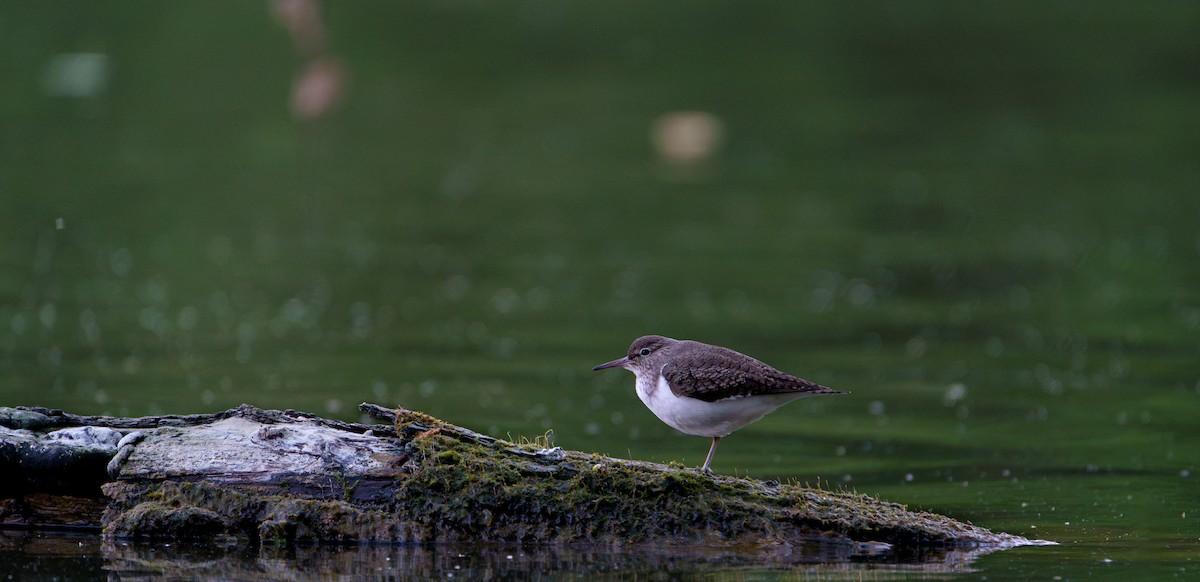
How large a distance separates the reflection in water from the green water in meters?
0.08

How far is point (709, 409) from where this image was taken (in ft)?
36.0

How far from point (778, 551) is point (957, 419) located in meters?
7.05

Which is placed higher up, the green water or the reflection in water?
the green water

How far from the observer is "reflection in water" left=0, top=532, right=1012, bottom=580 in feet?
32.2

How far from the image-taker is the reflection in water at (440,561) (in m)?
9.83

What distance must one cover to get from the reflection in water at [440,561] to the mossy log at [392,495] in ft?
0.35

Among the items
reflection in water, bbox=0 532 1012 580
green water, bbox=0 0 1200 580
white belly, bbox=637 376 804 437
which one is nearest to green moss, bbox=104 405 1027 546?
reflection in water, bbox=0 532 1012 580

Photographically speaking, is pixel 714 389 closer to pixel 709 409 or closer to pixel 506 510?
pixel 709 409

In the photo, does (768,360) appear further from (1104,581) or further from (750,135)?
(750,135)

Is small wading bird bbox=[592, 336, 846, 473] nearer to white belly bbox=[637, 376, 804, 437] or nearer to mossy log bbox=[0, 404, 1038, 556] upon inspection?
white belly bbox=[637, 376, 804, 437]

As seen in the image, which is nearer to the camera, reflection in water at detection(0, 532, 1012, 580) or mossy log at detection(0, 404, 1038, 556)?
reflection in water at detection(0, 532, 1012, 580)

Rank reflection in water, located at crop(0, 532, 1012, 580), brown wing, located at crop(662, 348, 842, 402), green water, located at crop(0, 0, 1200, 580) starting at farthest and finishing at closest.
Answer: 1. green water, located at crop(0, 0, 1200, 580)
2. brown wing, located at crop(662, 348, 842, 402)
3. reflection in water, located at crop(0, 532, 1012, 580)

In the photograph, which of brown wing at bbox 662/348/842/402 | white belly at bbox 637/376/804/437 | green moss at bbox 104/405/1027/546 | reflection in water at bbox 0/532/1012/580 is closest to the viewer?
reflection in water at bbox 0/532/1012/580

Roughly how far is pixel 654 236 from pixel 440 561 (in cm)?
1991
